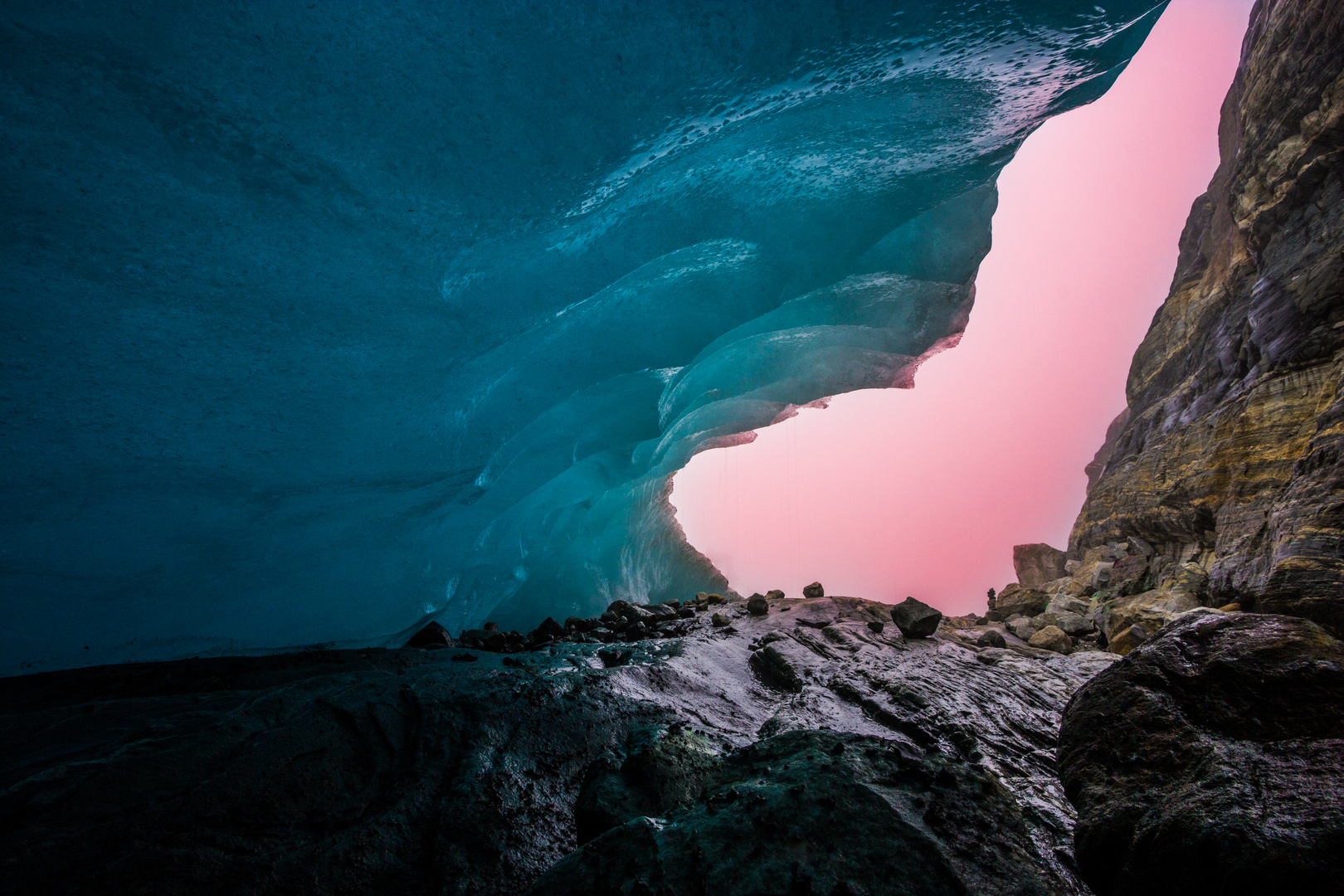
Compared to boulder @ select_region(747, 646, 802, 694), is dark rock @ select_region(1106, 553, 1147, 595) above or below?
above

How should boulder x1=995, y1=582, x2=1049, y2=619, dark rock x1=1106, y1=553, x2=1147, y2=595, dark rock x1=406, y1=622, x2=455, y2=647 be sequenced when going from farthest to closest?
boulder x1=995, y1=582, x2=1049, y2=619 → dark rock x1=1106, y1=553, x2=1147, y2=595 → dark rock x1=406, y1=622, x2=455, y2=647

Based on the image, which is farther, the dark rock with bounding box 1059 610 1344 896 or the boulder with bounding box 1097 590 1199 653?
the boulder with bounding box 1097 590 1199 653

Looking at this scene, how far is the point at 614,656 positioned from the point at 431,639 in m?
2.82

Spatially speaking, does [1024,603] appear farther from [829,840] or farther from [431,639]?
[431,639]

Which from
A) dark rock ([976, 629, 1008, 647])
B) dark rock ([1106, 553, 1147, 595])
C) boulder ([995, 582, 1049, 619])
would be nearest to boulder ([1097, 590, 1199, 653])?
dark rock ([976, 629, 1008, 647])

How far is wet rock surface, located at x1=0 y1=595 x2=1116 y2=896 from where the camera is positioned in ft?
4.96

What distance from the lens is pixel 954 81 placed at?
4953 mm

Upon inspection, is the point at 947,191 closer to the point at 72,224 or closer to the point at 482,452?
the point at 482,452

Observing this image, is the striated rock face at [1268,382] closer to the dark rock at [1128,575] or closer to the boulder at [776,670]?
the dark rock at [1128,575]

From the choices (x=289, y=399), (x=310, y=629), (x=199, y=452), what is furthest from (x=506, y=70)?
(x=310, y=629)

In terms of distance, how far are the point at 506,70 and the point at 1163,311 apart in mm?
16669

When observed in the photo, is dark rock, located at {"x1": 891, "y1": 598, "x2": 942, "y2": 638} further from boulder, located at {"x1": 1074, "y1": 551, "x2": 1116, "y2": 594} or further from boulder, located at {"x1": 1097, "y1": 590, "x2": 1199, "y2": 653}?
boulder, located at {"x1": 1074, "y1": 551, "x2": 1116, "y2": 594}

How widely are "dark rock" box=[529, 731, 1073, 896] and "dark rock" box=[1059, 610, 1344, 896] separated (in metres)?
0.65

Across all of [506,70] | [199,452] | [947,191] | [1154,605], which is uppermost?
[947,191]
